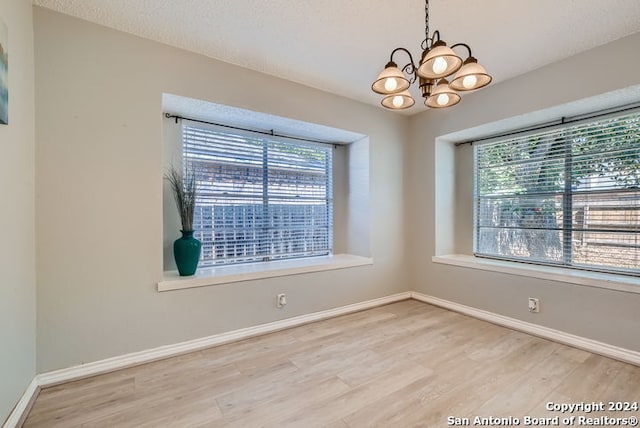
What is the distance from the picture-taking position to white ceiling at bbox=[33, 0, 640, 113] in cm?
190

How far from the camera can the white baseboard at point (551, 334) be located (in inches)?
88.1

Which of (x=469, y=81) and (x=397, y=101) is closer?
(x=469, y=81)

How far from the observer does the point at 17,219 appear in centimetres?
167

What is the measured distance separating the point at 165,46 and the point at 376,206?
2.72 meters

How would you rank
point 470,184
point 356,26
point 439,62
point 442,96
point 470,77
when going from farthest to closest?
point 470,184
point 356,26
point 442,96
point 470,77
point 439,62

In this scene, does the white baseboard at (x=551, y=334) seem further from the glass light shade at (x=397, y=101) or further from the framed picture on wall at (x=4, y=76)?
the framed picture on wall at (x=4, y=76)

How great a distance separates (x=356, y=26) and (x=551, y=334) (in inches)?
124

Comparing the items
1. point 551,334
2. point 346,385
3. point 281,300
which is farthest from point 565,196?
point 281,300

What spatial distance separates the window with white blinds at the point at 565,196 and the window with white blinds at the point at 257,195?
2031 millimetres

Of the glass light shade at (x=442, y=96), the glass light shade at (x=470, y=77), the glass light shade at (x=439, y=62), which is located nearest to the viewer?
the glass light shade at (x=439, y=62)

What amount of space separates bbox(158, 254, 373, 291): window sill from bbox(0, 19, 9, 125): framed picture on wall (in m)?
1.41

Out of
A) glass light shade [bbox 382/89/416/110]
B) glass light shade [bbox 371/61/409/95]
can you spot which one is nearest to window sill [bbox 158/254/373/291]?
glass light shade [bbox 382/89/416/110]

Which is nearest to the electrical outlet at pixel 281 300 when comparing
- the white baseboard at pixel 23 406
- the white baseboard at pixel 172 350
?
the white baseboard at pixel 172 350

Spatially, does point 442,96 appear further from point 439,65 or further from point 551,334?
point 551,334
